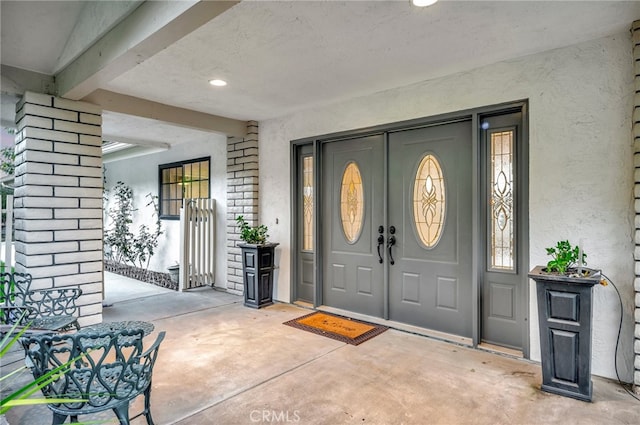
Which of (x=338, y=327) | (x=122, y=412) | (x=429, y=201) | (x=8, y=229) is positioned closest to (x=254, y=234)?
(x=338, y=327)

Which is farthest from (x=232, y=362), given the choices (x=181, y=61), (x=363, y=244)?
(x=181, y=61)

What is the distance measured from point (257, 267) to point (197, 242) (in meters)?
1.58

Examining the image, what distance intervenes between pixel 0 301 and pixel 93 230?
38.1 inches

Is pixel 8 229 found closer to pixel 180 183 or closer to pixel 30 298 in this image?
pixel 30 298

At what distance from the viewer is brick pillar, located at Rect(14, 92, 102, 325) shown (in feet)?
11.1

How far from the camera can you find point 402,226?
3889mm

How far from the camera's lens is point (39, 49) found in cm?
310

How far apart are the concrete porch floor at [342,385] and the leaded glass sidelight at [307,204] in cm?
124

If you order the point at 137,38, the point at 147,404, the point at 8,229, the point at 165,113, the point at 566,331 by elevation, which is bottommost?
the point at 147,404

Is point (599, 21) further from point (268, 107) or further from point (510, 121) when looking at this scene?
point (268, 107)

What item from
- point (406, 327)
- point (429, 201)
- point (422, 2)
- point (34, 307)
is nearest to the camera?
point (422, 2)

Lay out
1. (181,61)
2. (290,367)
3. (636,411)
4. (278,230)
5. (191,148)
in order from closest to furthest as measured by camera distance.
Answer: (636,411), (290,367), (181,61), (278,230), (191,148)

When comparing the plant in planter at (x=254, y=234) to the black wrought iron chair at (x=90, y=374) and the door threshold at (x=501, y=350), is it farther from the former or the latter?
the black wrought iron chair at (x=90, y=374)

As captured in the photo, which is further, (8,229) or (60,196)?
(8,229)
